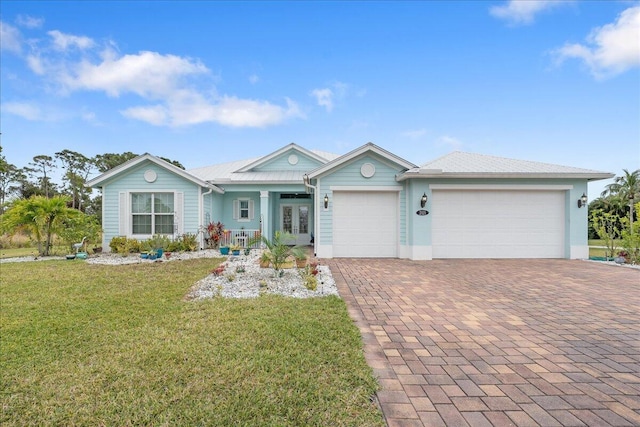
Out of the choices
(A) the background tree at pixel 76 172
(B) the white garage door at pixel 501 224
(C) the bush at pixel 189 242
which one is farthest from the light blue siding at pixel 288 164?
(A) the background tree at pixel 76 172

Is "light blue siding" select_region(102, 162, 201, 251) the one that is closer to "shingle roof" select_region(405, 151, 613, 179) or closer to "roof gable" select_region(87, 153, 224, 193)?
"roof gable" select_region(87, 153, 224, 193)

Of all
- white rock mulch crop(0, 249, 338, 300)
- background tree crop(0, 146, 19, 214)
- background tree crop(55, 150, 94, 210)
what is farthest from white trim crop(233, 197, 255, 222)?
background tree crop(0, 146, 19, 214)

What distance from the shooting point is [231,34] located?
38.4ft

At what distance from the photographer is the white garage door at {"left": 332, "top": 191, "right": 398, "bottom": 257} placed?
1052cm

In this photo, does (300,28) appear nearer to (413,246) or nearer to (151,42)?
(151,42)

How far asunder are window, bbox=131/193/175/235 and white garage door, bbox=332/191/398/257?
7606 mm

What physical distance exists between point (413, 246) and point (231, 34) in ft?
37.3

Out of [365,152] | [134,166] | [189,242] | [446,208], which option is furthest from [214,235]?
[446,208]

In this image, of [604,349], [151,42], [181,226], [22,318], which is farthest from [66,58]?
[604,349]

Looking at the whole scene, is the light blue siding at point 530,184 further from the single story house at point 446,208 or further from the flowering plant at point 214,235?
the flowering plant at point 214,235

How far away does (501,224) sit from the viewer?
1034 cm

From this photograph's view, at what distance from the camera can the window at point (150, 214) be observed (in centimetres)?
1240

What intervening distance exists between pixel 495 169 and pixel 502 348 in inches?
341

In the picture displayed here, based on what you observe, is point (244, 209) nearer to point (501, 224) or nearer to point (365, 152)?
point (365, 152)
